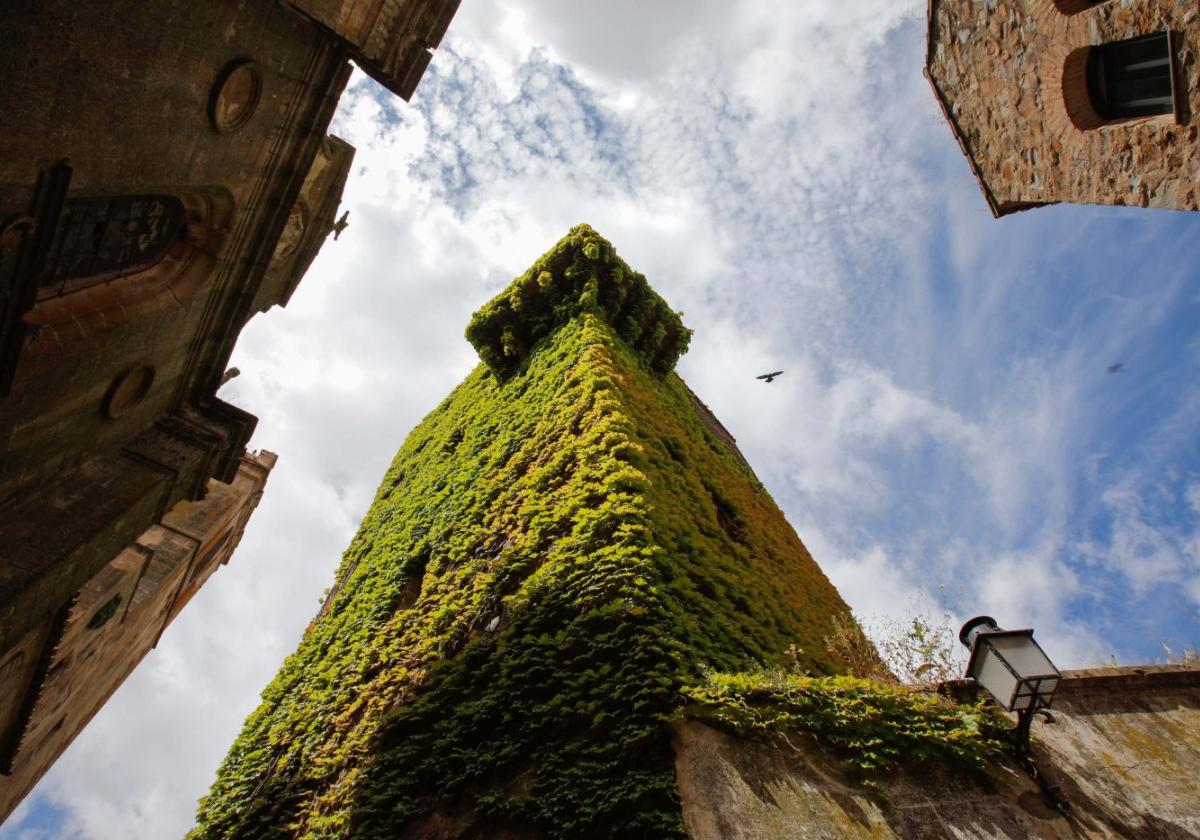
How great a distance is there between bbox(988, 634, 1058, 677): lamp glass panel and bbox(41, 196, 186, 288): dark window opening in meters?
8.45

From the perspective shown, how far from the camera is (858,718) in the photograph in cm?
487

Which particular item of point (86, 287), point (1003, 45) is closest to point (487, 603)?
point (86, 287)

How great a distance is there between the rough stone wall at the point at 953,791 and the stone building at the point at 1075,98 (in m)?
4.34

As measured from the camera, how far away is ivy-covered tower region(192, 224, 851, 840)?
16.6 ft

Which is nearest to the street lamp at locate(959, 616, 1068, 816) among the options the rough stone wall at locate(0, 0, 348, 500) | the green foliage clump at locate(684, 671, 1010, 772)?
the green foliage clump at locate(684, 671, 1010, 772)

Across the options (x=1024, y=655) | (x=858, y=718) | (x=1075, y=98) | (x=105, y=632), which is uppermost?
(x=1075, y=98)

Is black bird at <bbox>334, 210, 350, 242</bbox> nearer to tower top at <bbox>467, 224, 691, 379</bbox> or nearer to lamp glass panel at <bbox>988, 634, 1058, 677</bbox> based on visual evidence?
tower top at <bbox>467, 224, 691, 379</bbox>

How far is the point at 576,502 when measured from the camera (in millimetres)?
7316

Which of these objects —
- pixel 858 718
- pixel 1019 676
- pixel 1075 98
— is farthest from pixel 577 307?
pixel 1019 676

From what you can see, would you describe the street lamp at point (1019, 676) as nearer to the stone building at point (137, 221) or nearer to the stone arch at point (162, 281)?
the stone building at point (137, 221)

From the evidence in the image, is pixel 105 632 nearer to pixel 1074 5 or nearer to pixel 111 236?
pixel 111 236

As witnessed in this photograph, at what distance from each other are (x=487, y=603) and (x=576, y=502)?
5.18 feet

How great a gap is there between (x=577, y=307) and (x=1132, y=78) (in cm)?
848

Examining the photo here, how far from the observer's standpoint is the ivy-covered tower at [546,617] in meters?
5.07
